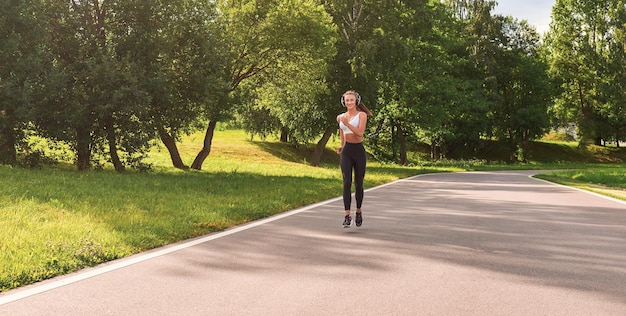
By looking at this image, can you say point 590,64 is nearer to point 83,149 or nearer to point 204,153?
point 204,153

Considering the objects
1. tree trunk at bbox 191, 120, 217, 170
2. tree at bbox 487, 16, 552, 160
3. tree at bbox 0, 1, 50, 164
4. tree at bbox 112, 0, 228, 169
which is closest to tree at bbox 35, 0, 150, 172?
tree at bbox 112, 0, 228, 169

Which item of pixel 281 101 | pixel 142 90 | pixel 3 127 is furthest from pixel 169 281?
pixel 281 101

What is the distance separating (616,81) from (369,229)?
183 ft

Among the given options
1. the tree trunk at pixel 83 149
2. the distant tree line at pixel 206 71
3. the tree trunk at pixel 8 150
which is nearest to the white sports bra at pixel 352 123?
the distant tree line at pixel 206 71

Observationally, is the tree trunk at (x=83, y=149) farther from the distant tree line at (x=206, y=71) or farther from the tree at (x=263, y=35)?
the tree at (x=263, y=35)

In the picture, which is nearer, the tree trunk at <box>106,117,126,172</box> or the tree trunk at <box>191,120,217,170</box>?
the tree trunk at <box>106,117,126,172</box>

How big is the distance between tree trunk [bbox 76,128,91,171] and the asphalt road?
1102 centimetres

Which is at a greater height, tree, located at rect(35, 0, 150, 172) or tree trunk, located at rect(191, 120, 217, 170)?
tree, located at rect(35, 0, 150, 172)

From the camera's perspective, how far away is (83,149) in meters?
18.0

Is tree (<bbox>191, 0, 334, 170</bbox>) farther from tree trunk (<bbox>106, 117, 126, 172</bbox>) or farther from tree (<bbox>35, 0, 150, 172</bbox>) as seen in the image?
tree (<bbox>35, 0, 150, 172</bbox>)

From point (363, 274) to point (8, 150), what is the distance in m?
15.8

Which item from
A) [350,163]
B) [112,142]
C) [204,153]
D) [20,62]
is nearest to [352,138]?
[350,163]

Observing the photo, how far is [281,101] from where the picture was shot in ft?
93.5

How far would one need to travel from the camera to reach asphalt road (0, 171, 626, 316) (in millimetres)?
4152
